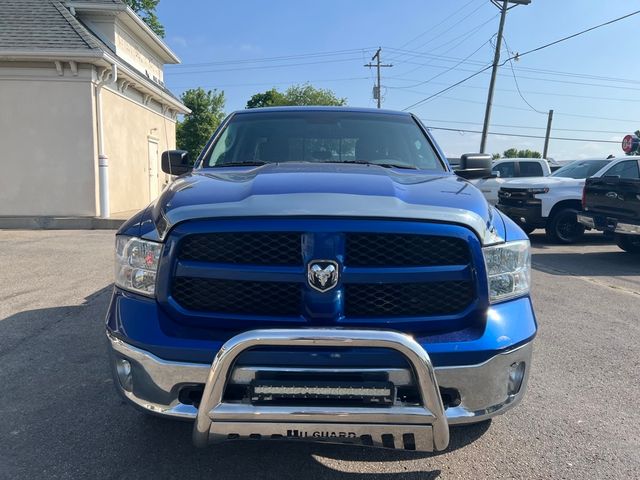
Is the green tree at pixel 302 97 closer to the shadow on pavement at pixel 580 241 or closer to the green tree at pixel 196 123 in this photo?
the green tree at pixel 196 123

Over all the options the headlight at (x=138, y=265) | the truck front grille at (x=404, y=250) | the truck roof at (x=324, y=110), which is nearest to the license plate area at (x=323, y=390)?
the truck front grille at (x=404, y=250)

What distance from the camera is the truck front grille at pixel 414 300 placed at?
224 centimetres

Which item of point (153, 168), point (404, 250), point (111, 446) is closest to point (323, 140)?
point (404, 250)

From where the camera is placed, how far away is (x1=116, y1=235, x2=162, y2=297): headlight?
2283 millimetres

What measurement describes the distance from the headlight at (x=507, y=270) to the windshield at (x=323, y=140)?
129 cm

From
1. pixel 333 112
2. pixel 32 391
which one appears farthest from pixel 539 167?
pixel 32 391

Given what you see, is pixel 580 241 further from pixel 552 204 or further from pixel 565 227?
pixel 552 204

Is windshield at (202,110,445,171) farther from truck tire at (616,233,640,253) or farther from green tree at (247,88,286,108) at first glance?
green tree at (247,88,286,108)

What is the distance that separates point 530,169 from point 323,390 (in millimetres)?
13883

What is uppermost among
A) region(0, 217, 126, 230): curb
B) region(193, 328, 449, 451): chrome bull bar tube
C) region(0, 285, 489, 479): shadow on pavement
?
region(193, 328, 449, 451): chrome bull bar tube

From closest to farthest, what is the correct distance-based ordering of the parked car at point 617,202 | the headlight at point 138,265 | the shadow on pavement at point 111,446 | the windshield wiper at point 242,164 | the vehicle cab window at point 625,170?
the headlight at point 138,265 → the shadow on pavement at point 111,446 → the windshield wiper at point 242,164 → the parked car at point 617,202 → the vehicle cab window at point 625,170

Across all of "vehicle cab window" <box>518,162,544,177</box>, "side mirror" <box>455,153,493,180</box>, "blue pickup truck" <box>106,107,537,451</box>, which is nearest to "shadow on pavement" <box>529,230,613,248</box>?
"vehicle cab window" <box>518,162,544,177</box>

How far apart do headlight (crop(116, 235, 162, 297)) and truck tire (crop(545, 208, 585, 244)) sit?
10.9 metres

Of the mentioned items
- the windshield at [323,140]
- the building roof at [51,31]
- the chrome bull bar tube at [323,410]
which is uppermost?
the building roof at [51,31]
